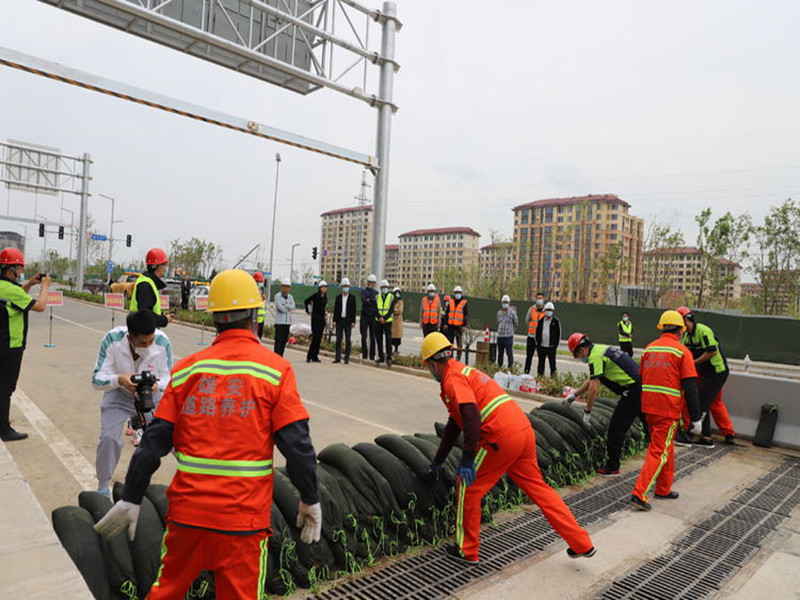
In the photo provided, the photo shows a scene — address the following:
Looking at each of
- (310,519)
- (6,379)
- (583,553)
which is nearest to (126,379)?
(310,519)

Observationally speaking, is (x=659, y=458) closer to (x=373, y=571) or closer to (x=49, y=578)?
(x=373, y=571)

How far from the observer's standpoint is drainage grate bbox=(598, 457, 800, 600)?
11.2 feet

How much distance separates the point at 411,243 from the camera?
484 ft

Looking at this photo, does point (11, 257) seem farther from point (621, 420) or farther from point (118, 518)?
point (621, 420)

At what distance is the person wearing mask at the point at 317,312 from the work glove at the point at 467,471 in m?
8.49

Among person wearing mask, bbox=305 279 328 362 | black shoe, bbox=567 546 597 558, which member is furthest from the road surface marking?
person wearing mask, bbox=305 279 328 362

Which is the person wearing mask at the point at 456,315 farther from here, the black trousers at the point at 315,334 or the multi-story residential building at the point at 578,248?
the multi-story residential building at the point at 578,248

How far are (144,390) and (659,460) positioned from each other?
4285 mm

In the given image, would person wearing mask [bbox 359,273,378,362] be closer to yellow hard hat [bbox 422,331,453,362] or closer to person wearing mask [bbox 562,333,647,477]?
person wearing mask [bbox 562,333,647,477]

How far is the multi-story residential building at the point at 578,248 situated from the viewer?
3544 cm

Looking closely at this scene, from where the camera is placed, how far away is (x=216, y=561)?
6.70 feet

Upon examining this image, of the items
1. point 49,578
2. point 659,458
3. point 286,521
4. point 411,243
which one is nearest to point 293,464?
point 49,578

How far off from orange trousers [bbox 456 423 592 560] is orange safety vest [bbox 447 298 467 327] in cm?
919

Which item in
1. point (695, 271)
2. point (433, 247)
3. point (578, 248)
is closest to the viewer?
point (695, 271)
